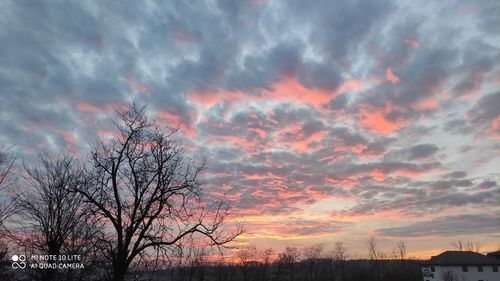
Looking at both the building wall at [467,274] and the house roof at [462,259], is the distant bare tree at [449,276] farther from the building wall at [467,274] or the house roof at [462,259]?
the house roof at [462,259]

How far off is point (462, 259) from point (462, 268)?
8.63 ft

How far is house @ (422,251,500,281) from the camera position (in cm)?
7862

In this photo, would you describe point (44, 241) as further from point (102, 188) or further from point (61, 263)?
point (102, 188)

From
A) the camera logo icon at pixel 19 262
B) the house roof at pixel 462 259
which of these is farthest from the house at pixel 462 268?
the camera logo icon at pixel 19 262

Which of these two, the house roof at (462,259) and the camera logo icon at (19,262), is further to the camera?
the house roof at (462,259)

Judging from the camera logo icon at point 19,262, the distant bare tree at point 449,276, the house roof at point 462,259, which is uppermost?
the camera logo icon at point 19,262

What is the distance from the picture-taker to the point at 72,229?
65.6ft

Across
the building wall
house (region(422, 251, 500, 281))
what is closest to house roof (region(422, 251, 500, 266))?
house (region(422, 251, 500, 281))

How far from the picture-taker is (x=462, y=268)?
81875 millimetres

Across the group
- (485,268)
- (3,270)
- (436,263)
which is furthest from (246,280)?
(3,270)

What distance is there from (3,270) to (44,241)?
4001mm

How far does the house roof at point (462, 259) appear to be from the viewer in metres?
80.0

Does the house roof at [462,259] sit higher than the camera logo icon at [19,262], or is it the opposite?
the camera logo icon at [19,262]

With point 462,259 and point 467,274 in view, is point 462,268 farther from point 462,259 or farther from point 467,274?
point 462,259
